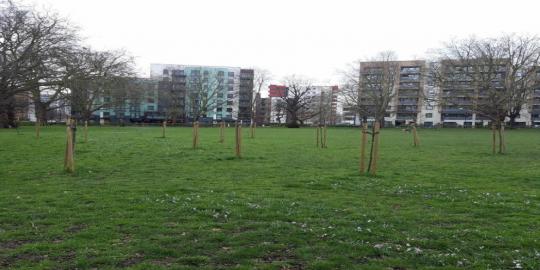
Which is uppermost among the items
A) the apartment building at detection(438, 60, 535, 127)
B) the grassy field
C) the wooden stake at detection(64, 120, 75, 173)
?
the apartment building at detection(438, 60, 535, 127)

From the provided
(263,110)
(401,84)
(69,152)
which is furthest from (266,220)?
(263,110)

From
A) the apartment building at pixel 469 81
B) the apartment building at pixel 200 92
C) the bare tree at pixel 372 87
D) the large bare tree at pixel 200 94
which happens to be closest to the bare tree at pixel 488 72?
the apartment building at pixel 469 81

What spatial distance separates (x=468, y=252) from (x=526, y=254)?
2.18 feet

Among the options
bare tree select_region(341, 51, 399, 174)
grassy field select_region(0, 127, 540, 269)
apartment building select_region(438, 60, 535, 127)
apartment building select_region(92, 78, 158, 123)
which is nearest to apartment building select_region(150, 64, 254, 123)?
apartment building select_region(92, 78, 158, 123)

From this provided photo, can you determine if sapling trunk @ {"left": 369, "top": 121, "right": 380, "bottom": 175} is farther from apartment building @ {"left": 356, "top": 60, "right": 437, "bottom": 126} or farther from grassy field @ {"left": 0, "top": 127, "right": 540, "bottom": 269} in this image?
apartment building @ {"left": 356, "top": 60, "right": 437, "bottom": 126}

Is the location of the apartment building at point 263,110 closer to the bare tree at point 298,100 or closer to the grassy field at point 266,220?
the bare tree at point 298,100

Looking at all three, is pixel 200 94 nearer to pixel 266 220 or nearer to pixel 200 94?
pixel 200 94

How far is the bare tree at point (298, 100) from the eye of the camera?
10688 cm

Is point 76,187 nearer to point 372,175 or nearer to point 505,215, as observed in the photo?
point 372,175

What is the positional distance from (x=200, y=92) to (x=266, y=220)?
104 m

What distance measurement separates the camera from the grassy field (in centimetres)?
544

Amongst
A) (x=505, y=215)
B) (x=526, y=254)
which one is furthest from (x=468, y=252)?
(x=505, y=215)

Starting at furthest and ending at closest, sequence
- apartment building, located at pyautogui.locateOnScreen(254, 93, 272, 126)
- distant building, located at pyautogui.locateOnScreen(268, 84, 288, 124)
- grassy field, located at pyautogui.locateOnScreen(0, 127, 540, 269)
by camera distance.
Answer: apartment building, located at pyautogui.locateOnScreen(254, 93, 272, 126), distant building, located at pyautogui.locateOnScreen(268, 84, 288, 124), grassy field, located at pyautogui.locateOnScreen(0, 127, 540, 269)

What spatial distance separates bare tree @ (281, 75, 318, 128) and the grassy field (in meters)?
92.1
